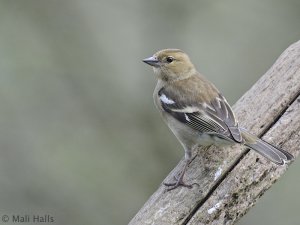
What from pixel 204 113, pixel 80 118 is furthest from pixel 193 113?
pixel 80 118

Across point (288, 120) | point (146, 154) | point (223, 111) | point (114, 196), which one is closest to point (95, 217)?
point (114, 196)

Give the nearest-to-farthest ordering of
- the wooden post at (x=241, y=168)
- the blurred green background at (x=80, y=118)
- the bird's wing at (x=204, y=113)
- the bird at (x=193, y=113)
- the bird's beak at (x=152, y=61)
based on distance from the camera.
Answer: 1. the wooden post at (x=241, y=168)
2. the bird at (x=193, y=113)
3. the bird's wing at (x=204, y=113)
4. the bird's beak at (x=152, y=61)
5. the blurred green background at (x=80, y=118)

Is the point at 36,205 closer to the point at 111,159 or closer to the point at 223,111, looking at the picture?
the point at 111,159

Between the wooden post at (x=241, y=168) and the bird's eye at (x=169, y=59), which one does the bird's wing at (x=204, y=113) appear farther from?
the bird's eye at (x=169, y=59)

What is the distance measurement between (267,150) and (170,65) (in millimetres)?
2156

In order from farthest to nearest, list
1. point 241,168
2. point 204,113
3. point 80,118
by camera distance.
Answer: point 80,118
point 204,113
point 241,168

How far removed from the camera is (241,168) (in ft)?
17.7

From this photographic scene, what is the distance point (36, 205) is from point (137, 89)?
2.14m

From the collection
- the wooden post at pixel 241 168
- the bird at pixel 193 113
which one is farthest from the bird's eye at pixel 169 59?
the wooden post at pixel 241 168

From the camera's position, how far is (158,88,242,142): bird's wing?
5.93 meters

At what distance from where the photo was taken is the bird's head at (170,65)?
7.08 metres

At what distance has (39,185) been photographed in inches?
328

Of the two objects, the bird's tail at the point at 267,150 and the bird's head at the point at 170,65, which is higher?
the bird's head at the point at 170,65

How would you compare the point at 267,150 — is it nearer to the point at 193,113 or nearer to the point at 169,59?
the point at 193,113
